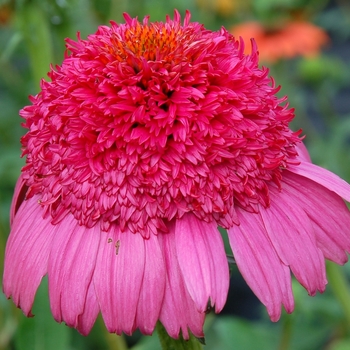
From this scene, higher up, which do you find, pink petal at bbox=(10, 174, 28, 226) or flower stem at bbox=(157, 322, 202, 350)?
pink petal at bbox=(10, 174, 28, 226)

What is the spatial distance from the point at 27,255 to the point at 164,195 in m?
0.15

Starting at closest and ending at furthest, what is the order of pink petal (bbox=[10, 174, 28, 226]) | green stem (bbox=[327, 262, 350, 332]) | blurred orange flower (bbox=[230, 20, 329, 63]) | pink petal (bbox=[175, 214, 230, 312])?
pink petal (bbox=[175, 214, 230, 312]) → pink petal (bbox=[10, 174, 28, 226]) → green stem (bbox=[327, 262, 350, 332]) → blurred orange flower (bbox=[230, 20, 329, 63])

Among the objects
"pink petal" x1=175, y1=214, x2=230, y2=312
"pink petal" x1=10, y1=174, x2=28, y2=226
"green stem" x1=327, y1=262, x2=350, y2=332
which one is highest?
"pink petal" x1=175, y1=214, x2=230, y2=312

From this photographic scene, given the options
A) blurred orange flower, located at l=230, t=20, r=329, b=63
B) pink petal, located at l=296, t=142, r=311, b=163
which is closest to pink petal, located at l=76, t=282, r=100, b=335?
pink petal, located at l=296, t=142, r=311, b=163

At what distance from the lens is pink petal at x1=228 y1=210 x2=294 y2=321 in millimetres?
532

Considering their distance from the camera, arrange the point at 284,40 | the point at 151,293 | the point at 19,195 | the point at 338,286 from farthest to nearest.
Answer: the point at 284,40 → the point at 338,286 → the point at 19,195 → the point at 151,293

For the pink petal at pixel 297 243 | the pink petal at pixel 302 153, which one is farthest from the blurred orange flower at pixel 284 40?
the pink petal at pixel 297 243

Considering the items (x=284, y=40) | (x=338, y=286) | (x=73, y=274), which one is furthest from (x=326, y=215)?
(x=284, y=40)

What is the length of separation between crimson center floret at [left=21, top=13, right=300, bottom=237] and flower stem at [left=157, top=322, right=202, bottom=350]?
116 millimetres

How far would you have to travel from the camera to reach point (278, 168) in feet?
1.96

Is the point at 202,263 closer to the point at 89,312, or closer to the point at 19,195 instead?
the point at 89,312

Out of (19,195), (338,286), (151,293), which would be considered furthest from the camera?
(338,286)

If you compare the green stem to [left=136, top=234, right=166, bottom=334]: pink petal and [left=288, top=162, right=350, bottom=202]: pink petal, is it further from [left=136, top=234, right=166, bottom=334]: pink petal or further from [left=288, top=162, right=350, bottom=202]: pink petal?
[left=136, top=234, right=166, bottom=334]: pink petal

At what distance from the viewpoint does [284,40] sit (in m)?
2.00
